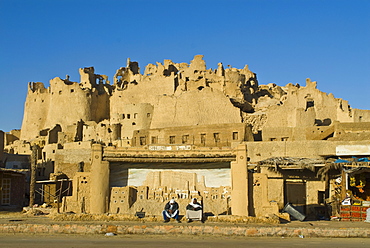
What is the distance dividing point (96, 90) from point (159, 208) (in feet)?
119

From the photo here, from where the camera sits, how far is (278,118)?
119 feet

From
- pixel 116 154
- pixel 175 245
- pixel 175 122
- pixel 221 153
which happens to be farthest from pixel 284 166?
pixel 175 122

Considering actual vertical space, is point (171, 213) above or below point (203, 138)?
below

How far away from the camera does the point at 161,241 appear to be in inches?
569

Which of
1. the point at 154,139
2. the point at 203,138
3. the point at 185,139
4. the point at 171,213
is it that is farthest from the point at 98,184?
A: the point at 154,139

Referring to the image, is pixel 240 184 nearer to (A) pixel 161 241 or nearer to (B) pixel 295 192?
(A) pixel 161 241

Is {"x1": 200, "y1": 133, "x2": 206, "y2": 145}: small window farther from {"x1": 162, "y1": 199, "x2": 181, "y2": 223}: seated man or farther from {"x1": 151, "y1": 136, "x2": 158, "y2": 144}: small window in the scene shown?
{"x1": 162, "y1": 199, "x2": 181, "y2": 223}: seated man

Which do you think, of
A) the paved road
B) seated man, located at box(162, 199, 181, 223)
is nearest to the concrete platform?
the paved road

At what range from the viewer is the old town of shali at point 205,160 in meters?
19.8

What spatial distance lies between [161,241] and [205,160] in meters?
6.17

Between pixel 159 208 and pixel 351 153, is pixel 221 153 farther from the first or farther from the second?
pixel 351 153

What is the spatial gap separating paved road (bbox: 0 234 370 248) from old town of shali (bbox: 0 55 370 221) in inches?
117

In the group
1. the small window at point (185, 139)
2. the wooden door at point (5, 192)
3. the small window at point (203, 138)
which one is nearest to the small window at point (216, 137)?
the small window at point (203, 138)

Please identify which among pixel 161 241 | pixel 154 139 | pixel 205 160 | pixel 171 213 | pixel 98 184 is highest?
pixel 154 139
